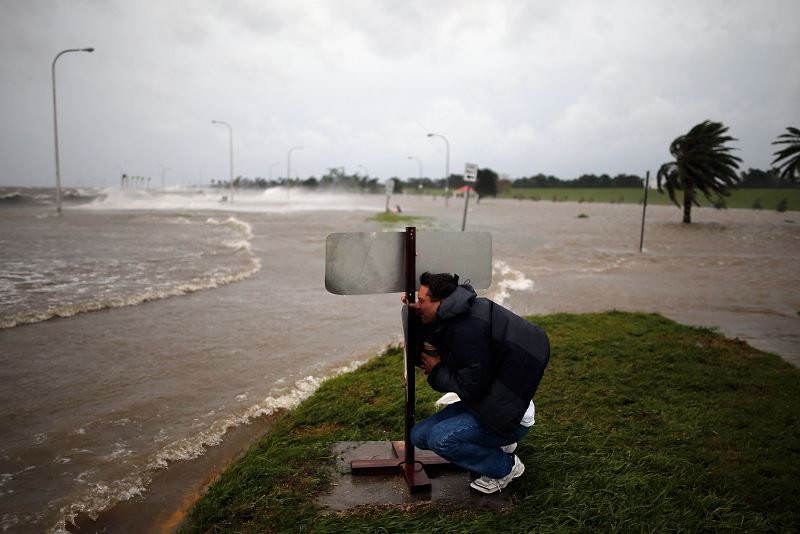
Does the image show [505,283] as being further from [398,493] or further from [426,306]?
[426,306]

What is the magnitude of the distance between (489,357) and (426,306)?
45cm

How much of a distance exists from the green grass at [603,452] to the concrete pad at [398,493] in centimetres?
8

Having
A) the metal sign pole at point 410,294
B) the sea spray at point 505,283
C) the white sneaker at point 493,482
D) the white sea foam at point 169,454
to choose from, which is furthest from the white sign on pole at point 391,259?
the sea spray at point 505,283

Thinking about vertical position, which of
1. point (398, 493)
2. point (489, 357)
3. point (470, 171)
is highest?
point (470, 171)

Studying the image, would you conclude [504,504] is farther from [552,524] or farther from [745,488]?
[745,488]

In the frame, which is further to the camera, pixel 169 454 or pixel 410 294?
pixel 169 454

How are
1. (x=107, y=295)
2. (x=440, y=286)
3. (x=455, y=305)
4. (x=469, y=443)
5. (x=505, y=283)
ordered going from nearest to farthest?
(x=455, y=305), (x=440, y=286), (x=469, y=443), (x=107, y=295), (x=505, y=283)

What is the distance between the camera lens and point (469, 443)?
3229mm

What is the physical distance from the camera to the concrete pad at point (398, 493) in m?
3.27

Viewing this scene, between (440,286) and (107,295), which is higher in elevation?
(440,286)

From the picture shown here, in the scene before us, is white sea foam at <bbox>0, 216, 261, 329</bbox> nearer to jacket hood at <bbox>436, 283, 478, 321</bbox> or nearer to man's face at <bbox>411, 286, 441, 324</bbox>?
man's face at <bbox>411, 286, 441, 324</bbox>

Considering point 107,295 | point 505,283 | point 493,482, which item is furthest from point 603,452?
point 107,295

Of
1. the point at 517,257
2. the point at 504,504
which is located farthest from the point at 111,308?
the point at 517,257

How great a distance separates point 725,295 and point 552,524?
10.3 m
